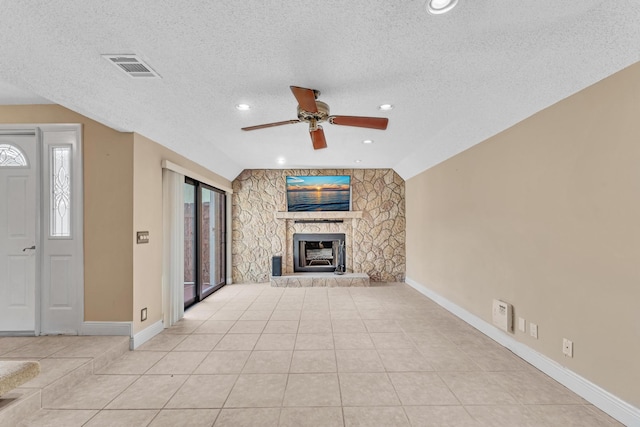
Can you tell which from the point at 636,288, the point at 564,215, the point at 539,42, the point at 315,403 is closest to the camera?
the point at 636,288

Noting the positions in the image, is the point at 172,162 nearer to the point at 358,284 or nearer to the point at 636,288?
the point at 358,284

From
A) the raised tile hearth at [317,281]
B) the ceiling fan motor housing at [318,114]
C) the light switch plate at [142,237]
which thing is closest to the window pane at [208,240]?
the raised tile hearth at [317,281]

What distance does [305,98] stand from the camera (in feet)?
8.25

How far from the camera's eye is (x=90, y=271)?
10.7ft

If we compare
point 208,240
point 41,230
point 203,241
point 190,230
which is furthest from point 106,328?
point 208,240

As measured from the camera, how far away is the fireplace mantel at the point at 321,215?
22.7 feet

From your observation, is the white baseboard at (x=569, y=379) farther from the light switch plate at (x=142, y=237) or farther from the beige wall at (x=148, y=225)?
the light switch plate at (x=142, y=237)

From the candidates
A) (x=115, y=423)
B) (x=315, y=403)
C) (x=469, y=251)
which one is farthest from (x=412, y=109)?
(x=115, y=423)

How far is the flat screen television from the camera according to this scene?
275 inches

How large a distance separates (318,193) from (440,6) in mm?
5376

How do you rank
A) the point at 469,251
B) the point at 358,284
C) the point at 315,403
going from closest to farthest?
the point at 315,403 → the point at 469,251 → the point at 358,284

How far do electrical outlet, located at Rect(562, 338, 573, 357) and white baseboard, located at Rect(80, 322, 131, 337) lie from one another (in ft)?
13.3

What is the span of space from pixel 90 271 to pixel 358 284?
15.3 ft

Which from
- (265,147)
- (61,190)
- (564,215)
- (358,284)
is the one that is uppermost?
(265,147)
